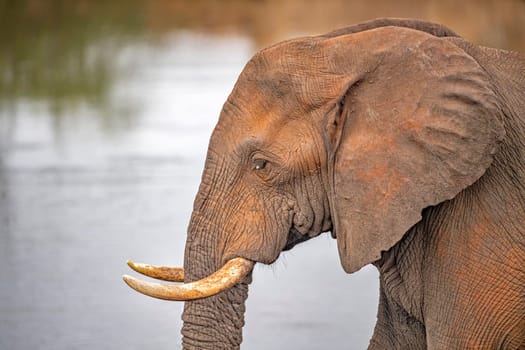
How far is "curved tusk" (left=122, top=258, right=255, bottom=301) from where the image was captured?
453 centimetres

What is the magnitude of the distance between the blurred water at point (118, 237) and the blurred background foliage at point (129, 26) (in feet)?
2.44

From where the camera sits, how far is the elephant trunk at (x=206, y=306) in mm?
4805

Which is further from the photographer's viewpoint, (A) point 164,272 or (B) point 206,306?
(A) point 164,272

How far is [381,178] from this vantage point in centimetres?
455

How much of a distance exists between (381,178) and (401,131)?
164 millimetres

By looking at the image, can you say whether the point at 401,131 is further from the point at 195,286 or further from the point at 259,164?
the point at 195,286

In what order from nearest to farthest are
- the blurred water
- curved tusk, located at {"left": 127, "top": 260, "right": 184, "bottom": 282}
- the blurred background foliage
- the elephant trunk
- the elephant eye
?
the elephant eye → the elephant trunk → curved tusk, located at {"left": 127, "top": 260, "right": 184, "bottom": 282} → the blurred water → the blurred background foliage

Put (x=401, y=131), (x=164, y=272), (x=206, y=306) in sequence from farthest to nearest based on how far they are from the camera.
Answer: (x=164, y=272)
(x=206, y=306)
(x=401, y=131)

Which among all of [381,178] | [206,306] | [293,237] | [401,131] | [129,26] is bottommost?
[206,306]

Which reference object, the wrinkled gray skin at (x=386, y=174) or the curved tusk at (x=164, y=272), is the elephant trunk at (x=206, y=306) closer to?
the wrinkled gray skin at (x=386, y=174)

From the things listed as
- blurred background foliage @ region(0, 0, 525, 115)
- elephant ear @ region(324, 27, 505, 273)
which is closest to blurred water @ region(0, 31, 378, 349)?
→ blurred background foliage @ region(0, 0, 525, 115)

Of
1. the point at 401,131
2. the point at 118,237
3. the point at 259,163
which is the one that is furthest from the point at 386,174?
the point at 118,237

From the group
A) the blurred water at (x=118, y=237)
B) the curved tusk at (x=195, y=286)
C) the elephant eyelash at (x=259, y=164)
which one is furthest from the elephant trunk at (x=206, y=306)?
the blurred water at (x=118, y=237)

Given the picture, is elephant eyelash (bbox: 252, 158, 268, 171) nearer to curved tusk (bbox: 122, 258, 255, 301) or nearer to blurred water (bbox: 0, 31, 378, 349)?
curved tusk (bbox: 122, 258, 255, 301)
